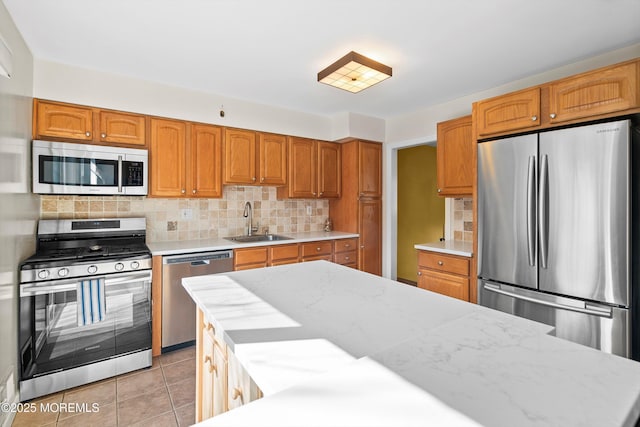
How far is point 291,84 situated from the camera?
122 inches

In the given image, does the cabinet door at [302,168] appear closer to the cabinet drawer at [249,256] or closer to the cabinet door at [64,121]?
the cabinet drawer at [249,256]

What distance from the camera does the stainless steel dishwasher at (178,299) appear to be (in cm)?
272

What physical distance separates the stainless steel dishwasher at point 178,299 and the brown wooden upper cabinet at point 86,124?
118 centimetres

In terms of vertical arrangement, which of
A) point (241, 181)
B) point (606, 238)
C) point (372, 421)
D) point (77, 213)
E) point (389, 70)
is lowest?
point (372, 421)

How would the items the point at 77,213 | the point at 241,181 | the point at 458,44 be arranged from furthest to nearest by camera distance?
1. the point at 241,181
2. the point at 77,213
3. the point at 458,44

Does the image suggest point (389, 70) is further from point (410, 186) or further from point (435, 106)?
point (410, 186)

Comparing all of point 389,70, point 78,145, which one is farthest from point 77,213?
point 389,70

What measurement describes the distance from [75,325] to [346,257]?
277cm

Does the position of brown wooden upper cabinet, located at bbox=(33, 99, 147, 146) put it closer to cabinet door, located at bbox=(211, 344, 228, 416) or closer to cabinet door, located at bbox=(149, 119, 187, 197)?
cabinet door, located at bbox=(149, 119, 187, 197)

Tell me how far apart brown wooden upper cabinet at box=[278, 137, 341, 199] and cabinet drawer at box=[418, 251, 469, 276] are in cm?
159

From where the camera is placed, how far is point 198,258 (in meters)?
2.87

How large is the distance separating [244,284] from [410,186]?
13.9ft

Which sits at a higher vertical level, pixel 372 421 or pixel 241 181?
pixel 241 181

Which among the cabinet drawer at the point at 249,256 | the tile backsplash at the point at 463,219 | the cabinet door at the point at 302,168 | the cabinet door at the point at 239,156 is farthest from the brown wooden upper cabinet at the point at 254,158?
the tile backsplash at the point at 463,219
